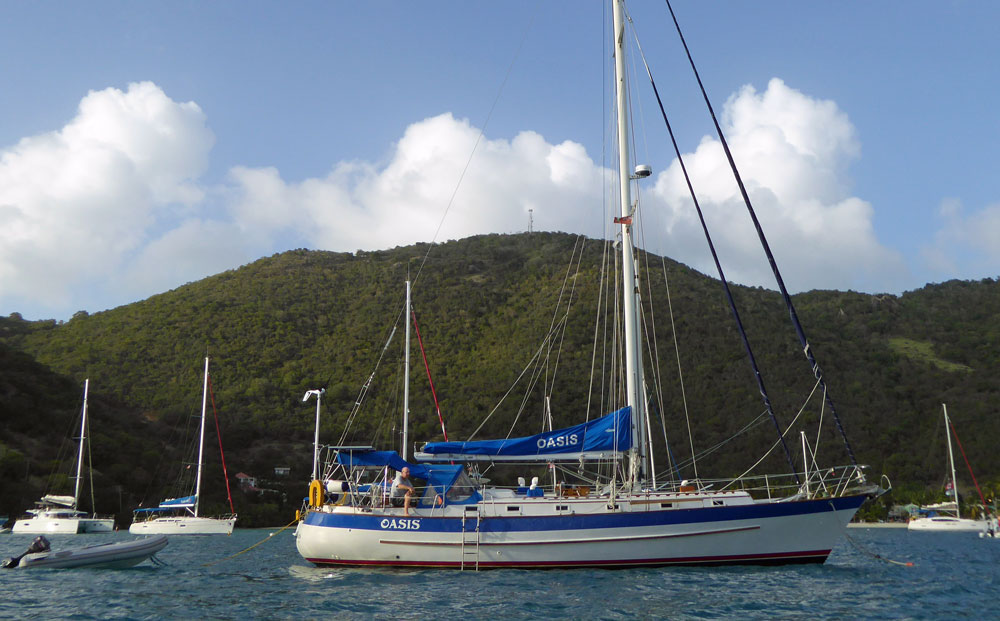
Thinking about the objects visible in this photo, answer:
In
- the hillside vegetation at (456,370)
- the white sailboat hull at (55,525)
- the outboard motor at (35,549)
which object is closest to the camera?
the outboard motor at (35,549)

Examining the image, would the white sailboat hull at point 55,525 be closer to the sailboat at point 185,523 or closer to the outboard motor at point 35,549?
the sailboat at point 185,523

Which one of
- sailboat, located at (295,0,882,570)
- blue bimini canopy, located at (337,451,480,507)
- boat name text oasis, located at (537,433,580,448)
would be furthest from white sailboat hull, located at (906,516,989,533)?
blue bimini canopy, located at (337,451,480,507)

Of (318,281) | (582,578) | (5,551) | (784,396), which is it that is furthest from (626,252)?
(318,281)

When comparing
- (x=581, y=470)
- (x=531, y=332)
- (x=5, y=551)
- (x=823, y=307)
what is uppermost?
(x=823, y=307)

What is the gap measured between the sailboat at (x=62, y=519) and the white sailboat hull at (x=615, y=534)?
30.7 m

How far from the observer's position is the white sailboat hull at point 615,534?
640 inches

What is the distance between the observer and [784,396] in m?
59.2

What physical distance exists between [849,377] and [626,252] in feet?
177

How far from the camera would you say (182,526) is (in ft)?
129

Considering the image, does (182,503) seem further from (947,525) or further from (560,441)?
(947,525)

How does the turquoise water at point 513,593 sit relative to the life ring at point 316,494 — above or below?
below

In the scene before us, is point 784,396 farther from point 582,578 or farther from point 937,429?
point 582,578

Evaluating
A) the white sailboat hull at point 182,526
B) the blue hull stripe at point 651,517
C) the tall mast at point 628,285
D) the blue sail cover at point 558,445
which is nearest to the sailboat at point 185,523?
the white sailboat hull at point 182,526

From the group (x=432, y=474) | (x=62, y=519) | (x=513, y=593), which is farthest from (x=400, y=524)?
(x=62, y=519)
